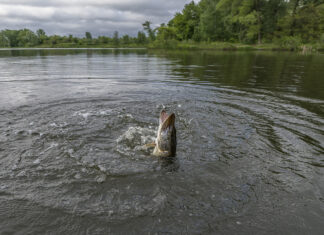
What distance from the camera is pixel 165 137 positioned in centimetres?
496

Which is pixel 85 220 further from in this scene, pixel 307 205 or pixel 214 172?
pixel 307 205

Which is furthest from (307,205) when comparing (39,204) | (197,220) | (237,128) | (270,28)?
(270,28)

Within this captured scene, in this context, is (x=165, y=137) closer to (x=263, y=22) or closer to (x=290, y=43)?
(x=290, y=43)

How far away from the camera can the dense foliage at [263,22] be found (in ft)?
199

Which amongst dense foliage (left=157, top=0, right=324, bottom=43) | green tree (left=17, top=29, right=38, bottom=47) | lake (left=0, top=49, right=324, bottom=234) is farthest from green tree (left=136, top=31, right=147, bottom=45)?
lake (left=0, top=49, right=324, bottom=234)

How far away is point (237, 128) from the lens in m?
6.92

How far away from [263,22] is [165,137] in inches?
2995

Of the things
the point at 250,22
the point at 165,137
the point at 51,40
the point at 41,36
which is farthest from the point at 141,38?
the point at 165,137

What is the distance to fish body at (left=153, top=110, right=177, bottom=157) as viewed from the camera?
4.75 metres

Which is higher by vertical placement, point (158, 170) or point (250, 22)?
point (250, 22)

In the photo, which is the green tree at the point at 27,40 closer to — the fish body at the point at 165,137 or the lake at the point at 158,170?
the lake at the point at 158,170

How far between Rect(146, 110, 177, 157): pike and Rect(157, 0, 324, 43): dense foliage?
209 ft

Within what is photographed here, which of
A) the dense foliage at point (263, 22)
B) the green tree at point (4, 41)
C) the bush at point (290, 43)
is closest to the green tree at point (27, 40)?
the green tree at point (4, 41)

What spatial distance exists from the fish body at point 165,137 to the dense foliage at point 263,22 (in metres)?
63.7
